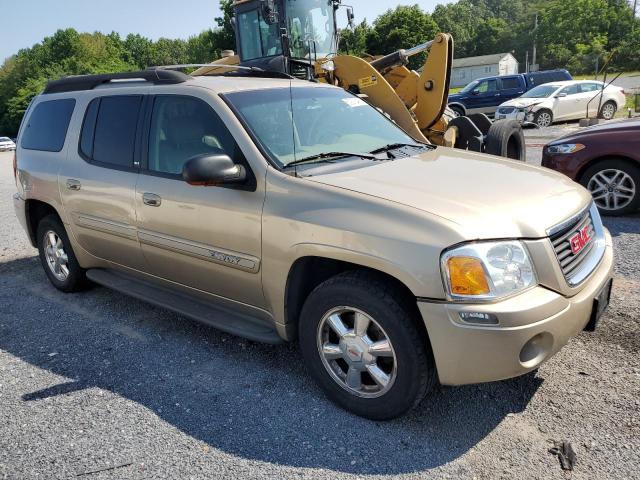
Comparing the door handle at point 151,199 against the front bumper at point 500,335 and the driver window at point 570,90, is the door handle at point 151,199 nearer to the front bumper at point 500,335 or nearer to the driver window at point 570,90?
the front bumper at point 500,335

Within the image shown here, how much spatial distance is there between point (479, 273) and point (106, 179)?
116 inches

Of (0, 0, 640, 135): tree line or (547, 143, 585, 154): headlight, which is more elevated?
(0, 0, 640, 135): tree line

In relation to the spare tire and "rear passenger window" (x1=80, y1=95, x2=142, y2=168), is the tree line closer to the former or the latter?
the spare tire

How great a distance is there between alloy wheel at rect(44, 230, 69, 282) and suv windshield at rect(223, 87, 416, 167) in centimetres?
256

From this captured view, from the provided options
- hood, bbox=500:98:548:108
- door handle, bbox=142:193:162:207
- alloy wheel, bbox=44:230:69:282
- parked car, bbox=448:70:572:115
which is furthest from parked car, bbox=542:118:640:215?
parked car, bbox=448:70:572:115

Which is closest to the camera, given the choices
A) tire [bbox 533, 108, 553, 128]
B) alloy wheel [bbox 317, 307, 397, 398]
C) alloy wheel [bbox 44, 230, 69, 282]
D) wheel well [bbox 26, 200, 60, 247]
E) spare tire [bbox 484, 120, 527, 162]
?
alloy wheel [bbox 317, 307, 397, 398]

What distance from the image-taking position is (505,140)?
666cm

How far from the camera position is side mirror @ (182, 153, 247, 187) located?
2.99m

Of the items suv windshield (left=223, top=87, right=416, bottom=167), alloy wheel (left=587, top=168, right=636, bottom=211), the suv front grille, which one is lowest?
alloy wheel (left=587, top=168, right=636, bottom=211)

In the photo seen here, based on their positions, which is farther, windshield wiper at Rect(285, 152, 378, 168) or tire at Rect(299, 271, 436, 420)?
windshield wiper at Rect(285, 152, 378, 168)

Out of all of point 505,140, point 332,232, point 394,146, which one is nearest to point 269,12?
point 505,140

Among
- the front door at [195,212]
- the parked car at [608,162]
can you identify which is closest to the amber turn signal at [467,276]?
the front door at [195,212]

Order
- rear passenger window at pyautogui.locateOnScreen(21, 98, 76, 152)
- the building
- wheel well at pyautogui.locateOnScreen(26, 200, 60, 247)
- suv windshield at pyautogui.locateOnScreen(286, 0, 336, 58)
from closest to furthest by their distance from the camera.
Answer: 1. rear passenger window at pyautogui.locateOnScreen(21, 98, 76, 152)
2. wheel well at pyautogui.locateOnScreen(26, 200, 60, 247)
3. suv windshield at pyautogui.locateOnScreen(286, 0, 336, 58)
4. the building

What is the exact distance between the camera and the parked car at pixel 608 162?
6.10 metres
